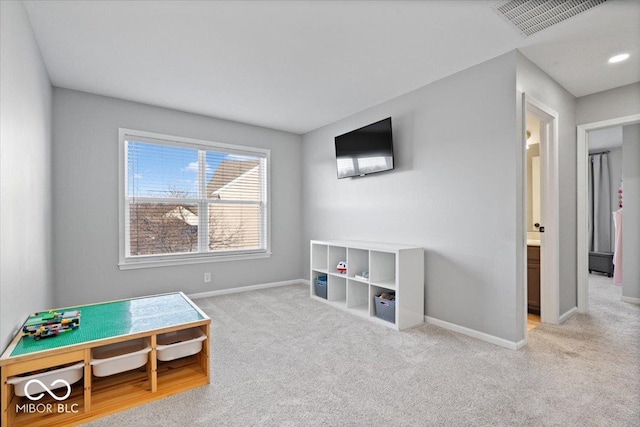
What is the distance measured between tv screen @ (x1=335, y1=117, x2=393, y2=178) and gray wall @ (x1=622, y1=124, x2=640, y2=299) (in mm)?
3048

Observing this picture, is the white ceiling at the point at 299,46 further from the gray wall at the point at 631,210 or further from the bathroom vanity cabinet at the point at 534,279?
the bathroom vanity cabinet at the point at 534,279

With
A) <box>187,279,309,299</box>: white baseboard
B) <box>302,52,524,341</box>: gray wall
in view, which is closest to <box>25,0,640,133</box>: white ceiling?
<box>302,52,524,341</box>: gray wall

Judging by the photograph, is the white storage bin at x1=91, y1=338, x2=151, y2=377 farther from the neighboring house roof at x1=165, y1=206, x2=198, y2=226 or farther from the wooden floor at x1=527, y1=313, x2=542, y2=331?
the wooden floor at x1=527, y1=313, x2=542, y2=331

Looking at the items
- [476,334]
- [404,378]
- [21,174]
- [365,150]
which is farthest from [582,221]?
[21,174]

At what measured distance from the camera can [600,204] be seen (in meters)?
6.41

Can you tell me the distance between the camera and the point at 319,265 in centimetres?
430

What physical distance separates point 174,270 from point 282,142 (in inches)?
97.0

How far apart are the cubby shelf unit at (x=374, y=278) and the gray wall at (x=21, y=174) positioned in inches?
107

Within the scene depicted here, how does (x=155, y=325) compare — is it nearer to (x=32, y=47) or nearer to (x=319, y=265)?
(x=32, y=47)

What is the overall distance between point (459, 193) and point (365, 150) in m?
1.30

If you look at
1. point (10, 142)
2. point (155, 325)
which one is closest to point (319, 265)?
point (155, 325)

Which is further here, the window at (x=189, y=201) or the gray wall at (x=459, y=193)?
the window at (x=189, y=201)

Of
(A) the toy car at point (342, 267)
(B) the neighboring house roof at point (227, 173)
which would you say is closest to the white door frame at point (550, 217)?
(A) the toy car at point (342, 267)

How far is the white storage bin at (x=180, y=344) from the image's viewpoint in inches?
77.8
